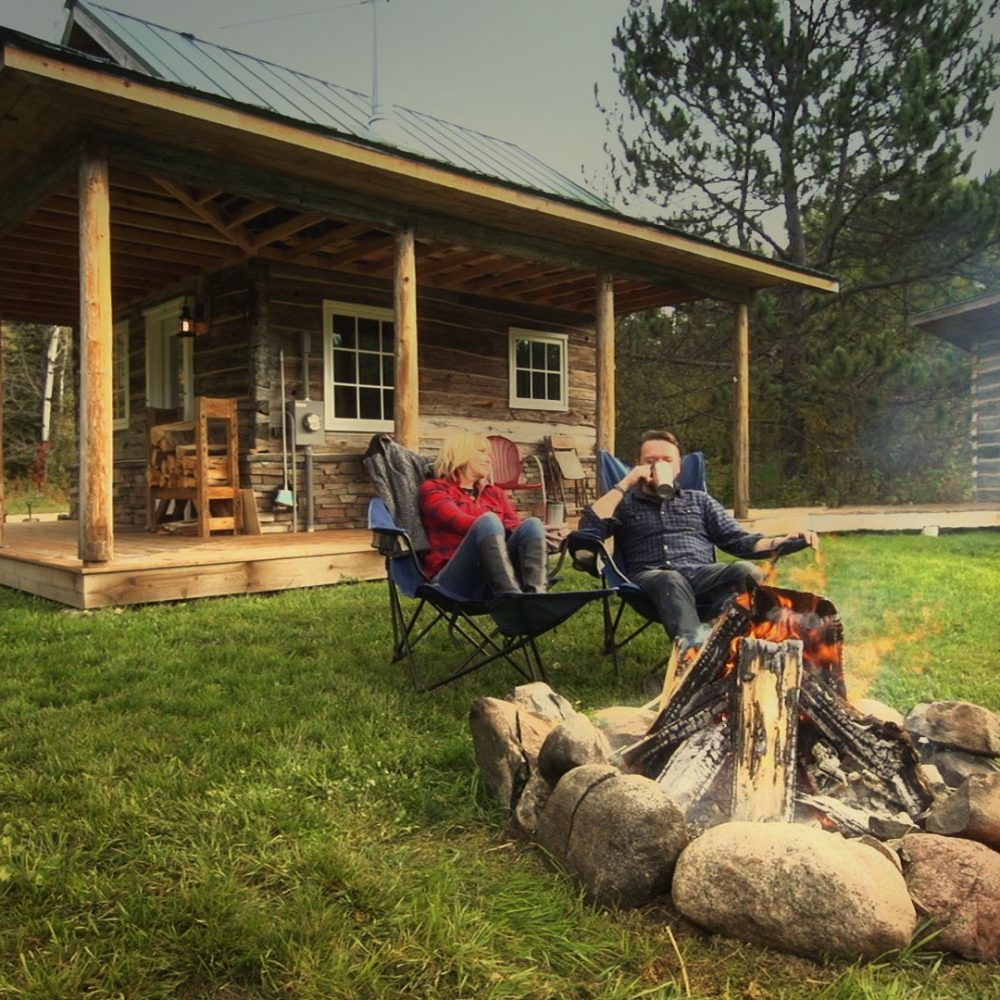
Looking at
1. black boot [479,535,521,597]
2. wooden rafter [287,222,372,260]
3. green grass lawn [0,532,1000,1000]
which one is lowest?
green grass lawn [0,532,1000,1000]

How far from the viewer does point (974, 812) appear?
62.3 inches

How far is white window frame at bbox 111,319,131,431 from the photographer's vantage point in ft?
29.3

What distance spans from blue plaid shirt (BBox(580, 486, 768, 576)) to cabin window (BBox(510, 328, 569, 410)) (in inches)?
228

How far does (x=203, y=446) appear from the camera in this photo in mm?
6465

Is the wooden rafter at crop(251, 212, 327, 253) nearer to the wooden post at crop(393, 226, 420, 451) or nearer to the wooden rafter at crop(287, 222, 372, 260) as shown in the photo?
the wooden rafter at crop(287, 222, 372, 260)

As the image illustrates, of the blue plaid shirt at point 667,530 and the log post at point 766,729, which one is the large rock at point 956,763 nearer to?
the log post at point 766,729

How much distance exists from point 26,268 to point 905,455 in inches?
456

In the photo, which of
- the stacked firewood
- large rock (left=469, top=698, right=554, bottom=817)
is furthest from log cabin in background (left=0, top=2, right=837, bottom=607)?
large rock (left=469, top=698, right=554, bottom=817)

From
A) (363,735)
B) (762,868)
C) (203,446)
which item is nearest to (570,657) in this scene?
(363,735)

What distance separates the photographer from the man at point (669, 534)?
3.03 metres

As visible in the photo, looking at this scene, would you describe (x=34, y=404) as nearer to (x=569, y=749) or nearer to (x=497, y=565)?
(x=497, y=565)

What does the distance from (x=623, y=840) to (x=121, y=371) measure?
8.76 m

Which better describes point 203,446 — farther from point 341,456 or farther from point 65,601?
point 65,601

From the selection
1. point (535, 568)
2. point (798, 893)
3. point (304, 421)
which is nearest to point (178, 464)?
point (304, 421)
